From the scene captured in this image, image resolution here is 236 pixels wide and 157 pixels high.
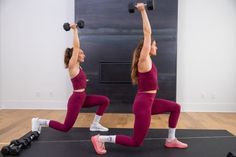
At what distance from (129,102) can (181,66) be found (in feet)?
4.52

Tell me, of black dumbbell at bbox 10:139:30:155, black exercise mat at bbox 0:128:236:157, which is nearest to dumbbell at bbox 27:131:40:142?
black exercise mat at bbox 0:128:236:157

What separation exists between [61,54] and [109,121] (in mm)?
2225

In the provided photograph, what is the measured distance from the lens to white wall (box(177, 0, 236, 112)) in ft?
22.0

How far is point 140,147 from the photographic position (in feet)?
10.8

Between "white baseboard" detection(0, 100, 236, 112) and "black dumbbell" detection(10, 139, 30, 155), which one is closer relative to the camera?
"black dumbbell" detection(10, 139, 30, 155)

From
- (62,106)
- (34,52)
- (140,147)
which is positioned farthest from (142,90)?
(34,52)

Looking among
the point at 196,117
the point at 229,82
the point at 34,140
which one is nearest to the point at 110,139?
the point at 34,140

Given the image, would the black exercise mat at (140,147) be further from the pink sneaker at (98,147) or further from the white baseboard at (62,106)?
the white baseboard at (62,106)

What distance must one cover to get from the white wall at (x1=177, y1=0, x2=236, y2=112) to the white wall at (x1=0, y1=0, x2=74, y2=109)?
8.17 ft

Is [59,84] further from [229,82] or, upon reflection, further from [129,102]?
[229,82]

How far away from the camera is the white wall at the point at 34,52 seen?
22.4ft

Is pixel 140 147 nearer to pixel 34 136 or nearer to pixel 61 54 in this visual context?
pixel 34 136

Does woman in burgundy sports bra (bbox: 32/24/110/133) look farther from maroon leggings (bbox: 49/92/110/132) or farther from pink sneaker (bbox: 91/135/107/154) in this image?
pink sneaker (bbox: 91/135/107/154)

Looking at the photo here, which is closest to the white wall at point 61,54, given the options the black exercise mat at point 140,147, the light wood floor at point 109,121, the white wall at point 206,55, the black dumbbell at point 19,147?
the white wall at point 206,55
